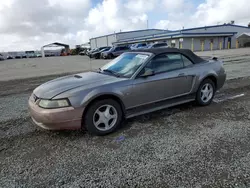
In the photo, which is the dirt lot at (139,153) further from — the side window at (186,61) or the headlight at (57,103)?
the side window at (186,61)

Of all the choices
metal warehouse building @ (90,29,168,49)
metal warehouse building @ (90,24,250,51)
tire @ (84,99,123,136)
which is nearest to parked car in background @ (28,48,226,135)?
tire @ (84,99,123,136)

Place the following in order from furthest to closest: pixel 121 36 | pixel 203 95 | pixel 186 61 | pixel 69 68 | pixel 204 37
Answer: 1. pixel 121 36
2. pixel 204 37
3. pixel 69 68
4. pixel 203 95
5. pixel 186 61

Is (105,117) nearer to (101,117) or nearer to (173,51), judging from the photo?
(101,117)

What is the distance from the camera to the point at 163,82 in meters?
3.98

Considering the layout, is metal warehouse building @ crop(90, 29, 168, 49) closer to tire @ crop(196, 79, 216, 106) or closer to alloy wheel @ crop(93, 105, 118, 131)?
tire @ crop(196, 79, 216, 106)

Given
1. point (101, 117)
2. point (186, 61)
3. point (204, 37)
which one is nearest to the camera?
point (101, 117)

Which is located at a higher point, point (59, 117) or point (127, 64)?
point (127, 64)

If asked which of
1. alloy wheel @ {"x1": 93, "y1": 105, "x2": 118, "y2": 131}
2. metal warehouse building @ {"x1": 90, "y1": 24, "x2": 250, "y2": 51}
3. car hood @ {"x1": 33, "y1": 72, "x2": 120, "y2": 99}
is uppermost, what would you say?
metal warehouse building @ {"x1": 90, "y1": 24, "x2": 250, "y2": 51}

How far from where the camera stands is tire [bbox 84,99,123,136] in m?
3.31

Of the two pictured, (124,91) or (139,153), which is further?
(124,91)

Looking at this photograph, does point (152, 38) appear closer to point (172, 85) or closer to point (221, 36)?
point (221, 36)

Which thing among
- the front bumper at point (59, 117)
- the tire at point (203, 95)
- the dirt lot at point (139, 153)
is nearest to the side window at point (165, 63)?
the tire at point (203, 95)

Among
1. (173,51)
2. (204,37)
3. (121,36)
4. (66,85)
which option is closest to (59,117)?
(66,85)

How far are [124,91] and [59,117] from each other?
1.20 m
